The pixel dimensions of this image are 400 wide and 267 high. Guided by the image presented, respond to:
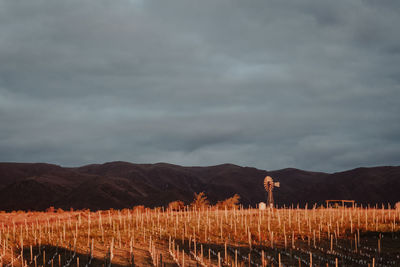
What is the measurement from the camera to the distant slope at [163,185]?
211 ft

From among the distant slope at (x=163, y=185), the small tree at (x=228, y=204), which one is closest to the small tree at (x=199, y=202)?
the small tree at (x=228, y=204)

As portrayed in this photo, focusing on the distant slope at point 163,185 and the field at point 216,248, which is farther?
the distant slope at point 163,185

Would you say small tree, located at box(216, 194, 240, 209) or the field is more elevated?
small tree, located at box(216, 194, 240, 209)

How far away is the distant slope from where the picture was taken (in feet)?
211

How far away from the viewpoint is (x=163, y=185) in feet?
299

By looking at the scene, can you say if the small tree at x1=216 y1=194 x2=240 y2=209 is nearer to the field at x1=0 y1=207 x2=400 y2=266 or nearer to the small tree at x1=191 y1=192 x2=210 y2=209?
the small tree at x1=191 y1=192 x2=210 y2=209

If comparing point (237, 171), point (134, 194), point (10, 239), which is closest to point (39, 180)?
point (134, 194)

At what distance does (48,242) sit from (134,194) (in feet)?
178

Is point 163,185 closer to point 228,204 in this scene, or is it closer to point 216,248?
point 228,204

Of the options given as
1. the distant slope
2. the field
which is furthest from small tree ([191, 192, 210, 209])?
the distant slope

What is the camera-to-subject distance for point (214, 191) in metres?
91.6

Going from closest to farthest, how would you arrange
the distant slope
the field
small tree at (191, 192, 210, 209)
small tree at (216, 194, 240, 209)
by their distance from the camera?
the field → small tree at (216, 194, 240, 209) → small tree at (191, 192, 210, 209) → the distant slope

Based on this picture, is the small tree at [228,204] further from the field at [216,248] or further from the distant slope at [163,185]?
the distant slope at [163,185]

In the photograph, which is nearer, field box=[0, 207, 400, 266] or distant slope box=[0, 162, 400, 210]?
field box=[0, 207, 400, 266]
